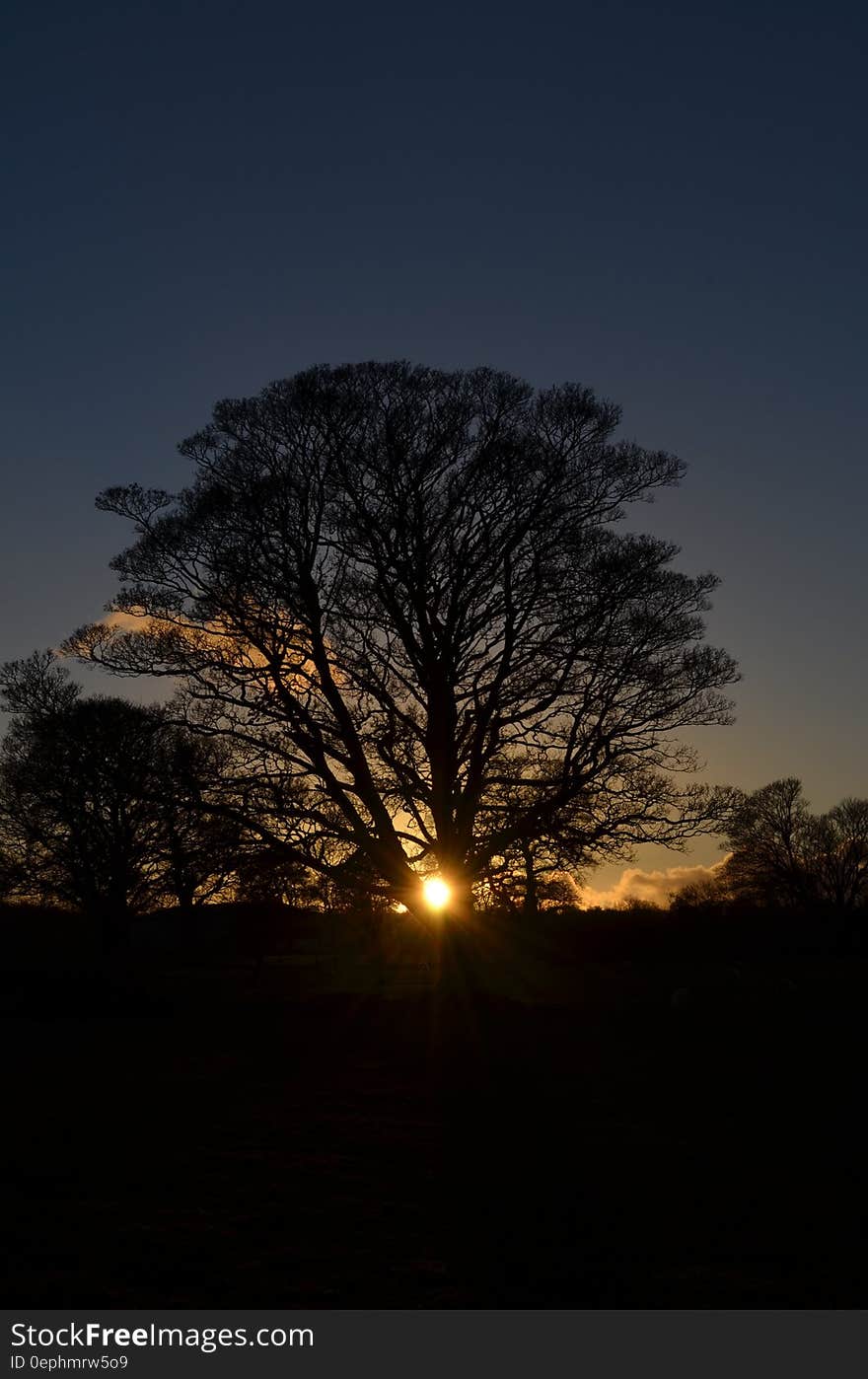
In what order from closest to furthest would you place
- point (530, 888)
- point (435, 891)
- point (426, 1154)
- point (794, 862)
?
point (426, 1154)
point (435, 891)
point (530, 888)
point (794, 862)

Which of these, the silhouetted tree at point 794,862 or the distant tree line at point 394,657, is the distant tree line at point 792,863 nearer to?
the silhouetted tree at point 794,862

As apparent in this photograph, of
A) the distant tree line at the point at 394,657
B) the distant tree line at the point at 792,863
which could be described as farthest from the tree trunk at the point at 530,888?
the distant tree line at the point at 792,863

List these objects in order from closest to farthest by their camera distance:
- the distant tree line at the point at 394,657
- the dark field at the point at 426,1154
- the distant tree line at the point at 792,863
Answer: the dark field at the point at 426,1154, the distant tree line at the point at 394,657, the distant tree line at the point at 792,863

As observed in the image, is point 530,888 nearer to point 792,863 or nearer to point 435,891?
point 435,891

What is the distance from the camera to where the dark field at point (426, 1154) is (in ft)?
19.9

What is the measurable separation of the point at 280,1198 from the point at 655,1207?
275 centimetres

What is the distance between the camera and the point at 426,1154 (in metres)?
9.20

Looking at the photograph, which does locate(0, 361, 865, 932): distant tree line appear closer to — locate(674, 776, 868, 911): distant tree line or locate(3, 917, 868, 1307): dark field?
locate(3, 917, 868, 1307): dark field

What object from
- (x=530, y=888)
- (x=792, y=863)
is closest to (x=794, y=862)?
(x=792, y=863)

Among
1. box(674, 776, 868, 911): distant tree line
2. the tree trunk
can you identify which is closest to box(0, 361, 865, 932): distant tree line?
the tree trunk
